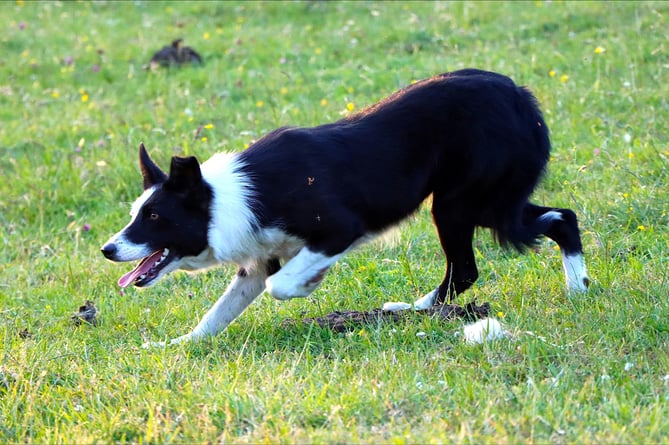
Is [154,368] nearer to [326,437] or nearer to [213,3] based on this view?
[326,437]

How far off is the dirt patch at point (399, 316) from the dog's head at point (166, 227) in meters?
0.74

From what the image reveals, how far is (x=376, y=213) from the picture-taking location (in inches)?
192

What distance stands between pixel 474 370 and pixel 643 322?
919 mm

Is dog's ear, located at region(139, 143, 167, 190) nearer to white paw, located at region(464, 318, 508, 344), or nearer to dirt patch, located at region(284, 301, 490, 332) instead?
dirt patch, located at region(284, 301, 490, 332)

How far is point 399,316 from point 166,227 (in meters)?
1.20

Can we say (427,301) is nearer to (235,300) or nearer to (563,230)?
(563,230)

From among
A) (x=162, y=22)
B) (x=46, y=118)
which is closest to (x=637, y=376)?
(x=46, y=118)

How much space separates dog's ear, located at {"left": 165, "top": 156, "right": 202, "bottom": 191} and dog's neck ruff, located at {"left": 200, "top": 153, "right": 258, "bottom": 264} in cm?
12

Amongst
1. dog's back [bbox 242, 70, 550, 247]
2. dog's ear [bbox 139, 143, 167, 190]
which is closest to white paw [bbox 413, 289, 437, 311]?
dog's back [bbox 242, 70, 550, 247]

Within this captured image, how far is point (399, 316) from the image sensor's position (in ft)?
15.5

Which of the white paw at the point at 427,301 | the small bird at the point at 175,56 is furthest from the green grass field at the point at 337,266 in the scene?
the small bird at the point at 175,56

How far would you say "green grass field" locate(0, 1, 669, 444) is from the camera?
364cm

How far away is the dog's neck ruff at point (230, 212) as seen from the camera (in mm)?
4664

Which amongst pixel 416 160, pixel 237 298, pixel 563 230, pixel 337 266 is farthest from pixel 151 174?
pixel 563 230
